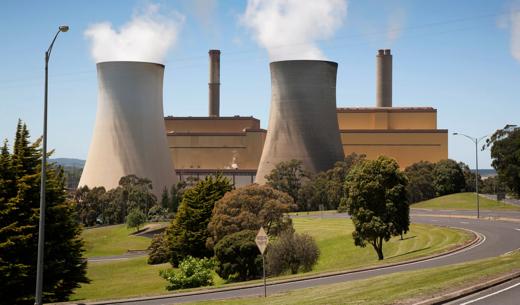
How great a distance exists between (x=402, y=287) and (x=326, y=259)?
22.1m

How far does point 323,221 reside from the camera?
50.3 meters

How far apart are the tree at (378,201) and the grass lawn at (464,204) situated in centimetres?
2763

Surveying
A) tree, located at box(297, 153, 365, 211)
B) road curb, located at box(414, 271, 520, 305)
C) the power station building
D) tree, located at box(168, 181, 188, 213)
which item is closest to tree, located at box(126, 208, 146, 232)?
tree, located at box(168, 181, 188, 213)

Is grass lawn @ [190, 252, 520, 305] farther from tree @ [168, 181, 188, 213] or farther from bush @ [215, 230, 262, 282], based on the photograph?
tree @ [168, 181, 188, 213]

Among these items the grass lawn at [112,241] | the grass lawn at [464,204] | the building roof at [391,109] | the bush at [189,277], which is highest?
the building roof at [391,109]

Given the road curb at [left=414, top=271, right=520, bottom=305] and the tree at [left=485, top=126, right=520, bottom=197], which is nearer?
the road curb at [left=414, top=271, right=520, bottom=305]

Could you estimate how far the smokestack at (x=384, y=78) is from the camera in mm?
103875

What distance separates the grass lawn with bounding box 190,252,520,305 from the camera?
44.3ft

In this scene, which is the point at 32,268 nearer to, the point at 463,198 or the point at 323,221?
the point at 323,221

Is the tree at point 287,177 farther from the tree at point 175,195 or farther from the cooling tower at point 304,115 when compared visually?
the tree at point 175,195

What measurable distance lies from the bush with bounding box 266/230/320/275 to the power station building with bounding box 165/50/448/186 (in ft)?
227

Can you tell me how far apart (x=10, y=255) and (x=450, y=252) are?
14826 mm

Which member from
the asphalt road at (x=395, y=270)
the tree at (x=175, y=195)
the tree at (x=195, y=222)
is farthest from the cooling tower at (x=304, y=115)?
the asphalt road at (x=395, y=270)

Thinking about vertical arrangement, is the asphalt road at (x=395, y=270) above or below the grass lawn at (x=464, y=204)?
below
